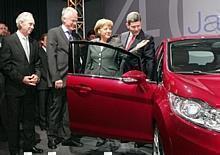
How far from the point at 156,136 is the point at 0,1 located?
9.66 m


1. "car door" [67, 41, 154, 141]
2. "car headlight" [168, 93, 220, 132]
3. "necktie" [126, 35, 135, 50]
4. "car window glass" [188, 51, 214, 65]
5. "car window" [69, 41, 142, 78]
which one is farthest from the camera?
"necktie" [126, 35, 135, 50]

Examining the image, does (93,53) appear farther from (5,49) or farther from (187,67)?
(187,67)

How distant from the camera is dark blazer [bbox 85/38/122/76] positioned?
4223 mm

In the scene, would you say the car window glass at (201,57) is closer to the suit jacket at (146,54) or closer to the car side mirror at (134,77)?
the car side mirror at (134,77)

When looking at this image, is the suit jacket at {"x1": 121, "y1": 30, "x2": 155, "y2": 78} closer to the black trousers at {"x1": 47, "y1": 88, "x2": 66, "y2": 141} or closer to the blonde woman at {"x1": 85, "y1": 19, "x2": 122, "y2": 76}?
the blonde woman at {"x1": 85, "y1": 19, "x2": 122, "y2": 76}

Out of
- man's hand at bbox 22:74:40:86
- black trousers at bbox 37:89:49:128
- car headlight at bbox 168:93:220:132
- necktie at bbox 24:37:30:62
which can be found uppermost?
necktie at bbox 24:37:30:62

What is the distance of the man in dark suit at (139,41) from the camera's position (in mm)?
4355

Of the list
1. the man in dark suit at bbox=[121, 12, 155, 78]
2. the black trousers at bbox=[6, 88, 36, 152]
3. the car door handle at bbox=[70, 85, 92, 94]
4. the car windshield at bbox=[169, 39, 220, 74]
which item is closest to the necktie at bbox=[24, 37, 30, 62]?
the black trousers at bbox=[6, 88, 36, 152]

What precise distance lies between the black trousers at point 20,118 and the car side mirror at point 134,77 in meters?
1.34

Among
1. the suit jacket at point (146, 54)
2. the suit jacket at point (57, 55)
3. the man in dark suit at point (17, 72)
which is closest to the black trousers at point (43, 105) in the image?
the suit jacket at point (57, 55)

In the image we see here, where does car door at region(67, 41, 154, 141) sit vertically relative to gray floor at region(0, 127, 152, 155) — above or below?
above

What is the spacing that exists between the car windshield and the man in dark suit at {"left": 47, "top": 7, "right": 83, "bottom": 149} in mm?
1499

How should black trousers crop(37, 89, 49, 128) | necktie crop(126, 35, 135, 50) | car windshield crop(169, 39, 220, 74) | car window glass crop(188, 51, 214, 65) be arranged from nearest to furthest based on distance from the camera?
car windshield crop(169, 39, 220, 74), car window glass crop(188, 51, 214, 65), necktie crop(126, 35, 135, 50), black trousers crop(37, 89, 49, 128)

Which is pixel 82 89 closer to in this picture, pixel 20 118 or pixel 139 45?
pixel 139 45
